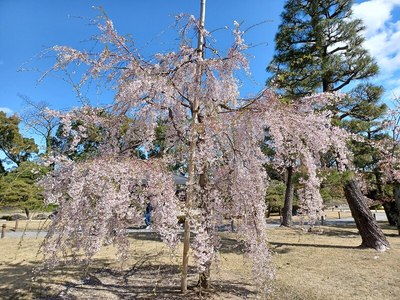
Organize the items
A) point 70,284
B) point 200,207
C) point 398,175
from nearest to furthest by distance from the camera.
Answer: point 200,207
point 70,284
point 398,175

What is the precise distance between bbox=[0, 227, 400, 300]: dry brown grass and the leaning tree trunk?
0.34m

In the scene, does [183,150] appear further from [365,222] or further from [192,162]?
[365,222]

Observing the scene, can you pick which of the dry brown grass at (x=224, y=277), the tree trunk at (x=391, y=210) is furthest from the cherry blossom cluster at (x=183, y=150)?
the tree trunk at (x=391, y=210)

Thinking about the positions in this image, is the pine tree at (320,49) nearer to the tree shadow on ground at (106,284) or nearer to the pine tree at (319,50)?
the pine tree at (319,50)

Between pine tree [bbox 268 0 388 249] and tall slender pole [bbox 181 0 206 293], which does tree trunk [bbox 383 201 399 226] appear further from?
tall slender pole [bbox 181 0 206 293]

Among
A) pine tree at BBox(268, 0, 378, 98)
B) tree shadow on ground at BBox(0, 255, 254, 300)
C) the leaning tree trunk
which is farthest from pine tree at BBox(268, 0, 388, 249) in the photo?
tree shadow on ground at BBox(0, 255, 254, 300)

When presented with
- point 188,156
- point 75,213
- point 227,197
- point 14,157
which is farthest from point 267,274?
point 14,157

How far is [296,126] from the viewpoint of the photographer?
4.17 meters

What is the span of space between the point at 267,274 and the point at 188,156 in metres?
2.03

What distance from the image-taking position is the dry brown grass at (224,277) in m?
4.81

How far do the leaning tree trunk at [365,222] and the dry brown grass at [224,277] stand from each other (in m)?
0.34

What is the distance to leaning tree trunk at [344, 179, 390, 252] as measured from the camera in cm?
811

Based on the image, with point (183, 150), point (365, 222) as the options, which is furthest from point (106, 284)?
point (365, 222)

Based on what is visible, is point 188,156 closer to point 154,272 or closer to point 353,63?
point 154,272
